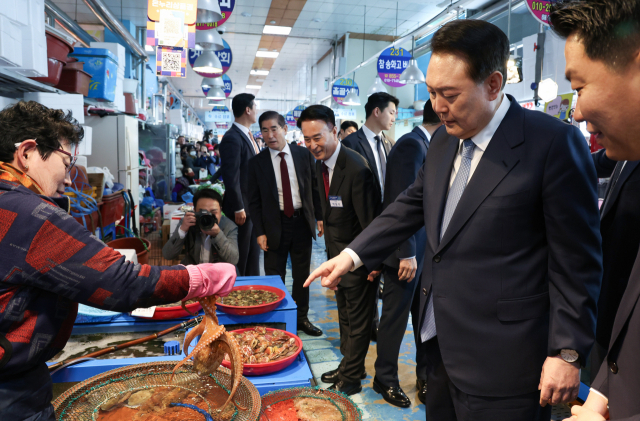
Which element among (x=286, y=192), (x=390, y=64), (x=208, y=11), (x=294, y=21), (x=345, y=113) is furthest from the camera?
(x=345, y=113)

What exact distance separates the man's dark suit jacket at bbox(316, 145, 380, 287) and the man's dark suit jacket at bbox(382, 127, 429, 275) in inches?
5.4

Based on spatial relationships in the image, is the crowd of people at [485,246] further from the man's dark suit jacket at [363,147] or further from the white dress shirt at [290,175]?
the white dress shirt at [290,175]

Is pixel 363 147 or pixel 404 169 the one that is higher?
pixel 363 147

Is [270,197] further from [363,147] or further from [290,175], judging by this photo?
[363,147]

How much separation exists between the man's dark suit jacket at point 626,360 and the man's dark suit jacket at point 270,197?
3022 mm

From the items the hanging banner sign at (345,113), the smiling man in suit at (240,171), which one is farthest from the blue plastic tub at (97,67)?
the hanging banner sign at (345,113)

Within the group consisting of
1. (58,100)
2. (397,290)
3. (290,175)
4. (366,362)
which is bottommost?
(366,362)

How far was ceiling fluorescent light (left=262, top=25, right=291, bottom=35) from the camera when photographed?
11547 millimetres

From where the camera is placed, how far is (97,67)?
170 inches

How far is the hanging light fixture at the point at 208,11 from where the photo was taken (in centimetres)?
443

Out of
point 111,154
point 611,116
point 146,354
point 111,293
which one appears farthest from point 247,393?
point 111,154

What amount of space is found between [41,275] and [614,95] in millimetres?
1349

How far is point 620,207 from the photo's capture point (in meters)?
1.39

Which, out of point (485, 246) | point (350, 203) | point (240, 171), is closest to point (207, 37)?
point (240, 171)
